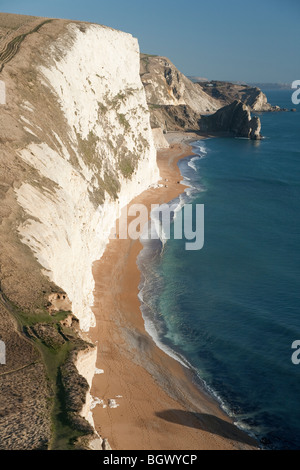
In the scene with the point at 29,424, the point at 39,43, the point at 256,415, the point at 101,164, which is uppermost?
the point at 39,43

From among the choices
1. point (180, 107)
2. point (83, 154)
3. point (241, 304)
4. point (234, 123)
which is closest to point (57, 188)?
point (83, 154)

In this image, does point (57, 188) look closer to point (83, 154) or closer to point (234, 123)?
point (83, 154)

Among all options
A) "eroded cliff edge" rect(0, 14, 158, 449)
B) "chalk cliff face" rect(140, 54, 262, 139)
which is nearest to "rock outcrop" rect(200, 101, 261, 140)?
"chalk cliff face" rect(140, 54, 262, 139)

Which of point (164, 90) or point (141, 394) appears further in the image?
point (164, 90)

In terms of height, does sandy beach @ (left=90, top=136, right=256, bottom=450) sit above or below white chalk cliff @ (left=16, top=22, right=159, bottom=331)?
below

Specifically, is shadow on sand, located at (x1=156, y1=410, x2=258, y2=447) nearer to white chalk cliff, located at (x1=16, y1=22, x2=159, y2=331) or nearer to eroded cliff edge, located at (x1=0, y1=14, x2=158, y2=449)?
eroded cliff edge, located at (x1=0, y1=14, x2=158, y2=449)

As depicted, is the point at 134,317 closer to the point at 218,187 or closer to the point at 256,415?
the point at 256,415
